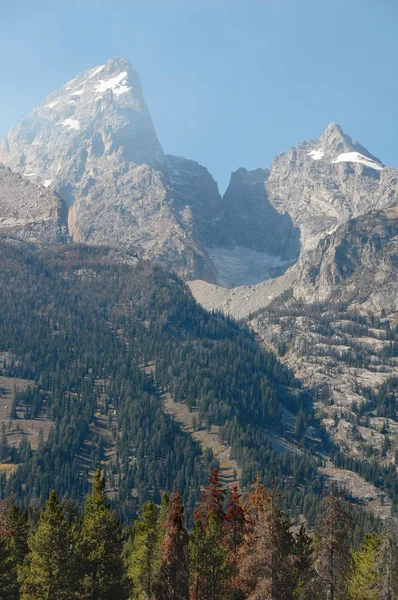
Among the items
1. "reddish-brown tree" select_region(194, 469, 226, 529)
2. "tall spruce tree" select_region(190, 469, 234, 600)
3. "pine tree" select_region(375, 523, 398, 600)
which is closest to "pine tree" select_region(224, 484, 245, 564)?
"tall spruce tree" select_region(190, 469, 234, 600)

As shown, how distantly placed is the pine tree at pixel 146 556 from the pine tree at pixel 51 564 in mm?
10192

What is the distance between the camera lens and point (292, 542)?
217ft

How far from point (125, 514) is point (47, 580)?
→ 131686 mm

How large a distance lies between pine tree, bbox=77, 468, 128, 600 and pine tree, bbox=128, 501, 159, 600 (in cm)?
352

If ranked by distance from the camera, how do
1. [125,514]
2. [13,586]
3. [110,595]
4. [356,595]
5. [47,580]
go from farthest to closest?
[125,514]
[356,595]
[13,586]
[110,595]
[47,580]

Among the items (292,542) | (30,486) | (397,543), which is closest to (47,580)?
(292,542)

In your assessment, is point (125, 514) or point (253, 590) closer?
point (253, 590)

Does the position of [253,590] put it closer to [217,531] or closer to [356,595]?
[217,531]

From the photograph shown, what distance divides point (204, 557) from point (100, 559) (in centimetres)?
1122

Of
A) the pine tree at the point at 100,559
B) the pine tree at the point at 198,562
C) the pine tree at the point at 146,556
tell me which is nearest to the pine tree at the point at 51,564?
the pine tree at the point at 100,559

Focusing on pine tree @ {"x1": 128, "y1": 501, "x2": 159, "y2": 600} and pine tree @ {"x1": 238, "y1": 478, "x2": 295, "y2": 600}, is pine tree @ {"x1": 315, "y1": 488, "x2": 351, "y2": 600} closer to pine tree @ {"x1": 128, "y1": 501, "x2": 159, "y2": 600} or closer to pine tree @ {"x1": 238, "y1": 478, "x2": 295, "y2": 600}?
pine tree @ {"x1": 238, "y1": 478, "x2": 295, "y2": 600}

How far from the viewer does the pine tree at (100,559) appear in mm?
63062

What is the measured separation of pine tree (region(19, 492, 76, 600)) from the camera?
59250 millimetres

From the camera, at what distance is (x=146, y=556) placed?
227ft
